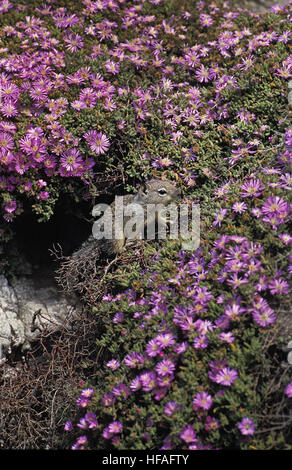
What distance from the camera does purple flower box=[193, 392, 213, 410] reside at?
321cm

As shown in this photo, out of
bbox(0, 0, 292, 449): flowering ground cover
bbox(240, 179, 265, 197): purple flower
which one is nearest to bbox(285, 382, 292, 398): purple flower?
bbox(0, 0, 292, 449): flowering ground cover

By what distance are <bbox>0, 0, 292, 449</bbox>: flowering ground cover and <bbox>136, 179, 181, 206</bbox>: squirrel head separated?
0.35 ft

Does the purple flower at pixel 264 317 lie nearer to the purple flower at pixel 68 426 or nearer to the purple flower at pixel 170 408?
the purple flower at pixel 170 408

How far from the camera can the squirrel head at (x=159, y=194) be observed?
441 cm

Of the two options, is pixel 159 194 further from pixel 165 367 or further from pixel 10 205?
pixel 165 367

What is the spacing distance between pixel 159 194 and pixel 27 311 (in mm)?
1647

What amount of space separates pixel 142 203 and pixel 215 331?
1486 millimetres

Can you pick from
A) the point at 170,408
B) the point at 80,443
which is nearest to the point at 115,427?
the point at 80,443

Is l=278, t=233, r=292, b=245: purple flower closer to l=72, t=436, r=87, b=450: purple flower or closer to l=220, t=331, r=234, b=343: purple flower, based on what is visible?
l=220, t=331, r=234, b=343: purple flower

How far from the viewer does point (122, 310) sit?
389 centimetres

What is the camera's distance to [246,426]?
308cm

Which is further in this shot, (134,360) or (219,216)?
(219,216)
